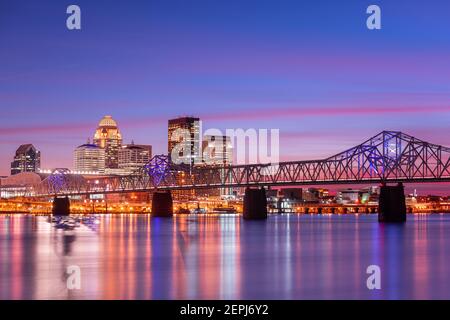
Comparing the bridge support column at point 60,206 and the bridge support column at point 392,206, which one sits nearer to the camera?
the bridge support column at point 392,206

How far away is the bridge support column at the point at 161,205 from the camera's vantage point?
16475 centimetres

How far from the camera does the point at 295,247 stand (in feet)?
231

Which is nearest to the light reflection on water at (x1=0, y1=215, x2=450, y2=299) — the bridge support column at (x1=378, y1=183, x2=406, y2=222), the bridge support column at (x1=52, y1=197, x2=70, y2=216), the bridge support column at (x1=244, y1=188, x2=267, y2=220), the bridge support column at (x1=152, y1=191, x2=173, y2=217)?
the bridge support column at (x1=378, y1=183, x2=406, y2=222)

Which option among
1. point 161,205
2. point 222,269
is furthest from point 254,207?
point 222,269

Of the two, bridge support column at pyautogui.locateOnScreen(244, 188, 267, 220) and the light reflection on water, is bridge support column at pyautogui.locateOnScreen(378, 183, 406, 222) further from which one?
the light reflection on water

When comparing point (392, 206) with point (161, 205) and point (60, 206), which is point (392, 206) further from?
point (60, 206)

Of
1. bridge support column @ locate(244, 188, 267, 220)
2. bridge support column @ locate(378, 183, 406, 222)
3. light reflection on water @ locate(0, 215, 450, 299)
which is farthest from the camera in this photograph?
bridge support column @ locate(244, 188, 267, 220)

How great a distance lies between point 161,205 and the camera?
6511 inches

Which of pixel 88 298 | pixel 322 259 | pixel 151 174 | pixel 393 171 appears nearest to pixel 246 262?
pixel 322 259

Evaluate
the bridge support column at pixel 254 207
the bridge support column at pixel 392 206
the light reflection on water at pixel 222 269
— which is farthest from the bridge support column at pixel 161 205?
the light reflection on water at pixel 222 269

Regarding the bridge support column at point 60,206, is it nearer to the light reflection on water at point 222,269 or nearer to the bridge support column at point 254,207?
the bridge support column at point 254,207

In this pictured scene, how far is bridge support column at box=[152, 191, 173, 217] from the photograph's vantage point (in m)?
165
